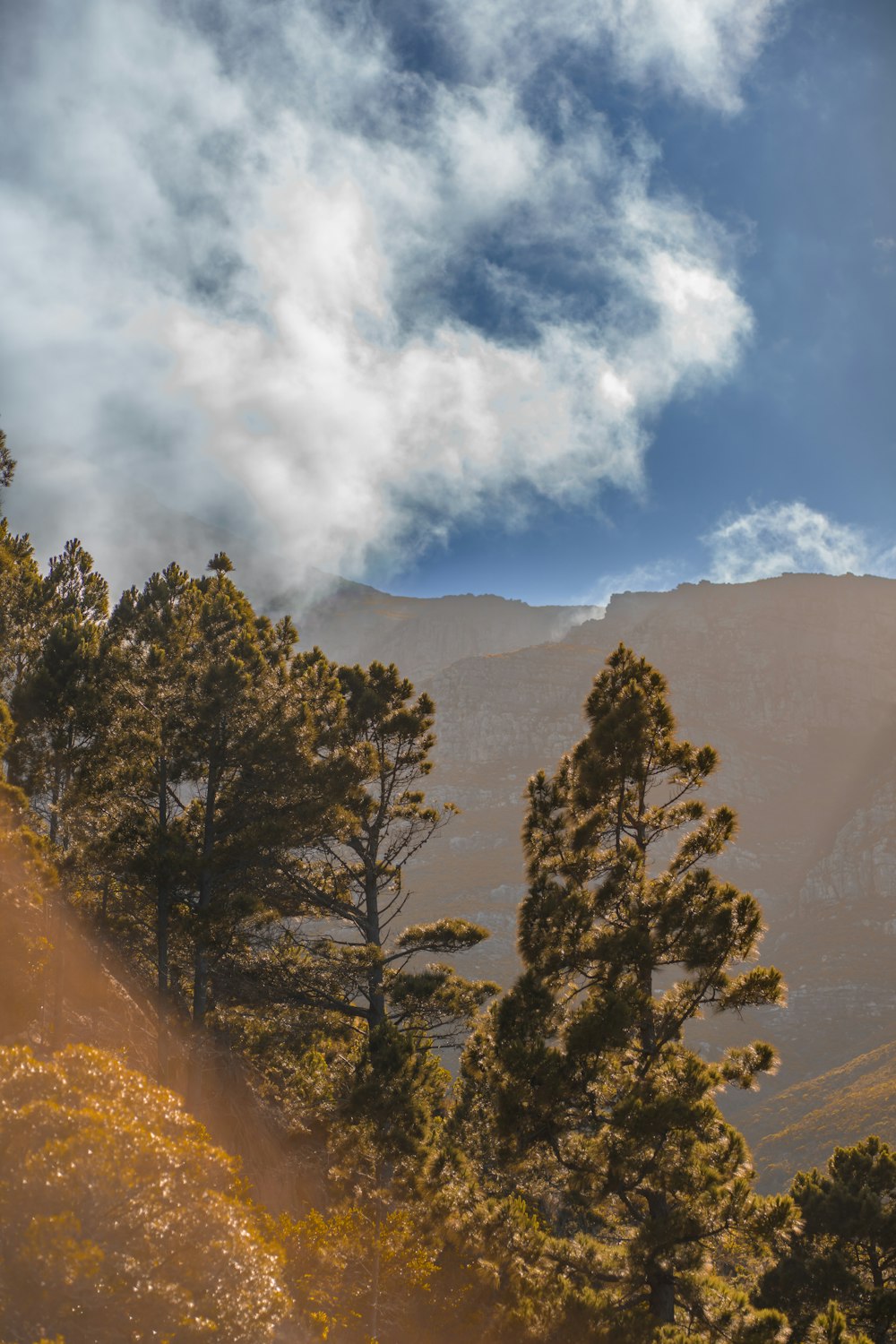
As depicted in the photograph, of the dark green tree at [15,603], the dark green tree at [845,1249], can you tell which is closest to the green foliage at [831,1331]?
the dark green tree at [845,1249]

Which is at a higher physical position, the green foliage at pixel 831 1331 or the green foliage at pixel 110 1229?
the green foliage at pixel 110 1229

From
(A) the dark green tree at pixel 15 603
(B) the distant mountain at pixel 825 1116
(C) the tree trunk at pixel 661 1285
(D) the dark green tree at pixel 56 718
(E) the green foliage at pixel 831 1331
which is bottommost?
(B) the distant mountain at pixel 825 1116

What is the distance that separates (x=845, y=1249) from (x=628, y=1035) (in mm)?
12872

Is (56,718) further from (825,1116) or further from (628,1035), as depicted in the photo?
(825,1116)

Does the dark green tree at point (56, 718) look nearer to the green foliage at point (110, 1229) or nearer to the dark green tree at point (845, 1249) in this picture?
the green foliage at point (110, 1229)

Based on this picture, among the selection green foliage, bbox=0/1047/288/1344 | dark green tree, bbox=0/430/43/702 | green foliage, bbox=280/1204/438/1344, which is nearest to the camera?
green foliage, bbox=0/1047/288/1344

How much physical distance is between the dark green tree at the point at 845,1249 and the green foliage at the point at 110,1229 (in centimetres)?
1553

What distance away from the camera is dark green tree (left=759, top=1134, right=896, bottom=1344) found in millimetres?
17250

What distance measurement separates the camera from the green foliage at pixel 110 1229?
5676 millimetres

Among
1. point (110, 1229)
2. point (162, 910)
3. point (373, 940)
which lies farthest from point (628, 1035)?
point (162, 910)

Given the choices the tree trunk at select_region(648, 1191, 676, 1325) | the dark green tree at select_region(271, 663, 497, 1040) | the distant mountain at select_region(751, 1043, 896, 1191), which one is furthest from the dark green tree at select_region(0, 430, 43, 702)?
the distant mountain at select_region(751, 1043, 896, 1191)

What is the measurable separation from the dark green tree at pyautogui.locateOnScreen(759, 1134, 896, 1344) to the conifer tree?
7.88 m

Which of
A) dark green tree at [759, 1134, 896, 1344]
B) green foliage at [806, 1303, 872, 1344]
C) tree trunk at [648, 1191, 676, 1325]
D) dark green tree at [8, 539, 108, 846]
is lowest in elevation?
dark green tree at [759, 1134, 896, 1344]

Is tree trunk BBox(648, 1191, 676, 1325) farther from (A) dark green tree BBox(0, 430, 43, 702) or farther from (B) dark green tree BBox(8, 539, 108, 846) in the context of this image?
(A) dark green tree BBox(0, 430, 43, 702)
